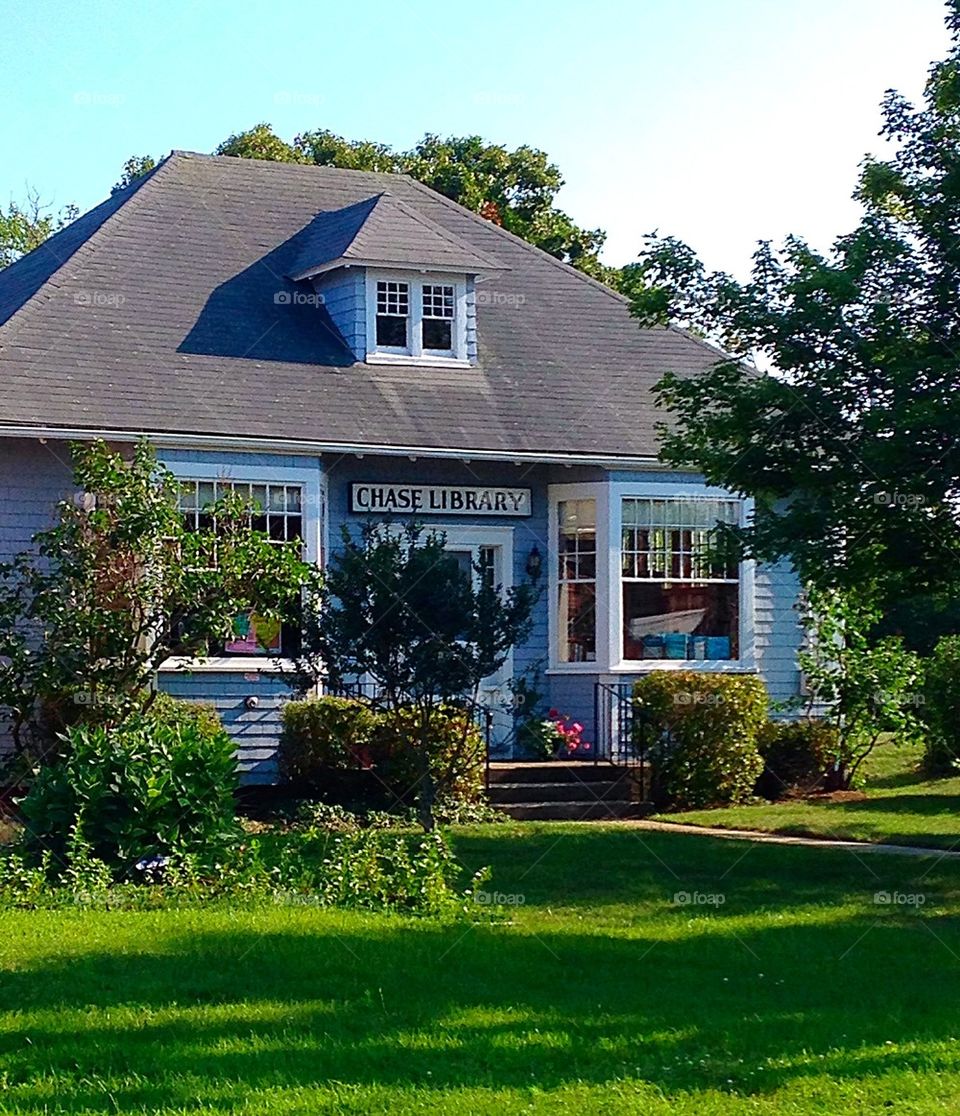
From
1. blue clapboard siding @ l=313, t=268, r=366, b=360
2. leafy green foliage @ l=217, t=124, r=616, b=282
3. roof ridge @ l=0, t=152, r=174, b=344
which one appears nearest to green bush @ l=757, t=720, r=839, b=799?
blue clapboard siding @ l=313, t=268, r=366, b=360

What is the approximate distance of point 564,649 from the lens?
70.8 feet

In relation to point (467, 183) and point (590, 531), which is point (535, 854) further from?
point (467, 183)

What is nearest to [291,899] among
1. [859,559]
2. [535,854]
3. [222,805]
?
[222,805]

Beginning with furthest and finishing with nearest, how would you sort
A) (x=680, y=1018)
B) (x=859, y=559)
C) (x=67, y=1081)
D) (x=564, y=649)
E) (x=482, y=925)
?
(x=564, y=649) < (x=859, y=559) < (x=482, y=925) < (x=680, y=1018) < (x=67, y=1081)

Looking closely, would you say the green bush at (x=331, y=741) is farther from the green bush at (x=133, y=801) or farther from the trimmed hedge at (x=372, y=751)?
the green bush at (x=133, y=801)

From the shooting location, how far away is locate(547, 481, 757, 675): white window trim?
69.5ft

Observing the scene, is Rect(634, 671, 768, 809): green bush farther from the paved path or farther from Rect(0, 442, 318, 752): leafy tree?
Rect(0, 442, 318, 752): leafy tree

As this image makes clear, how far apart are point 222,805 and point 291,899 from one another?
55.5 inches

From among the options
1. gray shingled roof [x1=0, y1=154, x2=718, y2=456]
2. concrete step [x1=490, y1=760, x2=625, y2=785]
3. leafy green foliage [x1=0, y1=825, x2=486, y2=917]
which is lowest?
leafy green foliage [x1=0, y1=825, x2=486, y2=917]

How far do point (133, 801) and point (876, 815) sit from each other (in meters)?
9.07

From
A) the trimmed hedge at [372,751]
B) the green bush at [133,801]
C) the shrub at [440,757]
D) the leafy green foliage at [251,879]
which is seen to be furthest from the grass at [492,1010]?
the trimmed hedge at [372,751]

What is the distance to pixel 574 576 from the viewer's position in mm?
21609

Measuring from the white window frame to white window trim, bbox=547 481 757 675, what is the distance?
2.15 metres

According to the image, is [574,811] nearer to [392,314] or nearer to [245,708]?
[245,708]
